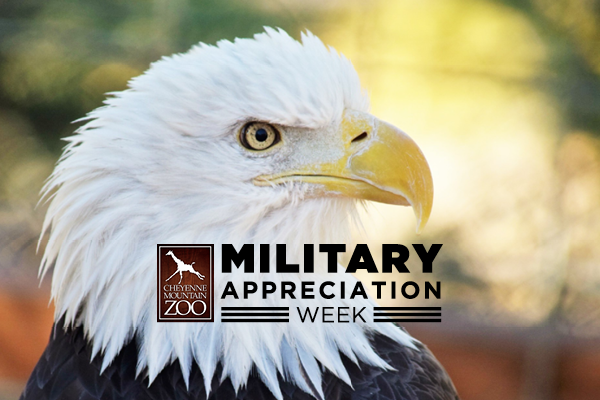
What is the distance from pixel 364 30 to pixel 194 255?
2.21 meters

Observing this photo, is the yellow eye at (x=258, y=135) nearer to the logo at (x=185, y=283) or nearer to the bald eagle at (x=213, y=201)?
the bald eagle at (x=213, y=201)

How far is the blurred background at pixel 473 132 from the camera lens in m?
3.06

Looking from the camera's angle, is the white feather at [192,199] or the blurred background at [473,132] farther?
the blurred background at [473,132]

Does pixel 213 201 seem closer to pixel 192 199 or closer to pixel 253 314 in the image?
pixel 192 199

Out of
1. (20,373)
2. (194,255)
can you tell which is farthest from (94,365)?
(20,373)

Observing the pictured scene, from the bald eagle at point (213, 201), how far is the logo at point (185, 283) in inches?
0.7

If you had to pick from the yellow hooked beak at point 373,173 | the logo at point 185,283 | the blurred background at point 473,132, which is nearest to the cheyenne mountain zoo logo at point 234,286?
the logo at point 185,283

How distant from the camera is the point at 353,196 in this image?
1.26 metres

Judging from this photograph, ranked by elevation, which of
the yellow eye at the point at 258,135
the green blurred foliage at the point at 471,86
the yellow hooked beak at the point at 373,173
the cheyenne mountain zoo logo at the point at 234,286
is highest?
the green blurred foliage at the point at 471,86

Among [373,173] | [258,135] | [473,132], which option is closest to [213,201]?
[258,135]

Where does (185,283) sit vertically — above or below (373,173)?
below

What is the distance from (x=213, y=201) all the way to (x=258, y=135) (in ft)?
0.54

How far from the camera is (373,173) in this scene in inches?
48.8

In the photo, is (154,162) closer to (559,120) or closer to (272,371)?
(272,371)
